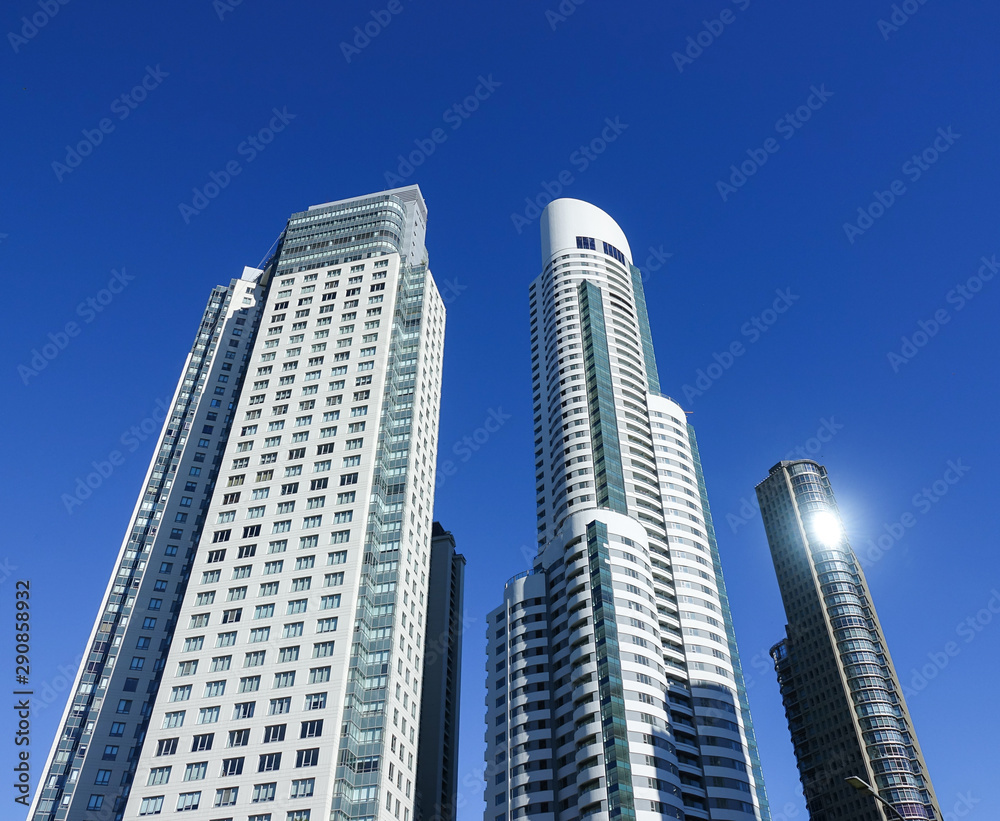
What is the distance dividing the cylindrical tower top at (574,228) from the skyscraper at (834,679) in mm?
75198

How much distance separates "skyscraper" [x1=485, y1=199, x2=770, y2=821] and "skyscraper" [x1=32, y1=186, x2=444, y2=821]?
2399 centimetres

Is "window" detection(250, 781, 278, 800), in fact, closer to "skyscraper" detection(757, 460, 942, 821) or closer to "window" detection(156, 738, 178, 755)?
"window" detection(156, 738, 178, 755)

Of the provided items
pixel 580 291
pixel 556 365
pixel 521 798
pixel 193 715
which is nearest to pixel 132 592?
pixel 193 715

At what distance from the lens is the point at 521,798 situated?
102m

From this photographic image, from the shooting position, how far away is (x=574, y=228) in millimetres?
175250

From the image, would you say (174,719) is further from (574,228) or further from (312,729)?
(574,228)

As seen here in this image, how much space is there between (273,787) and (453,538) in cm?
9148

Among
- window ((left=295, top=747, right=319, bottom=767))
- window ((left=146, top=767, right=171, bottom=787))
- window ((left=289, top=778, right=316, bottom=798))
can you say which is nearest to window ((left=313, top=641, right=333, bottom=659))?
window ((left=295, top=747, right=319, bottom=767))

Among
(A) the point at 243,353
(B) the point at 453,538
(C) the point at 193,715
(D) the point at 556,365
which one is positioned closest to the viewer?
(C) the point at 193,715

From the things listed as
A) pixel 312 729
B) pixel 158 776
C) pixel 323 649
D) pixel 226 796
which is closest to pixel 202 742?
pixel 158 776

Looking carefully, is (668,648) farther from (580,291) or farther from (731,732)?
(580,291)

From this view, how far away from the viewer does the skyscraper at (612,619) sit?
325ft

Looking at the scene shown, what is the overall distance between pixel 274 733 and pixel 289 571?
1781 cm

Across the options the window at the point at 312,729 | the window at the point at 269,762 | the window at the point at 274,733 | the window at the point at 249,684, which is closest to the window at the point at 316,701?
the window at the point at 312,729
